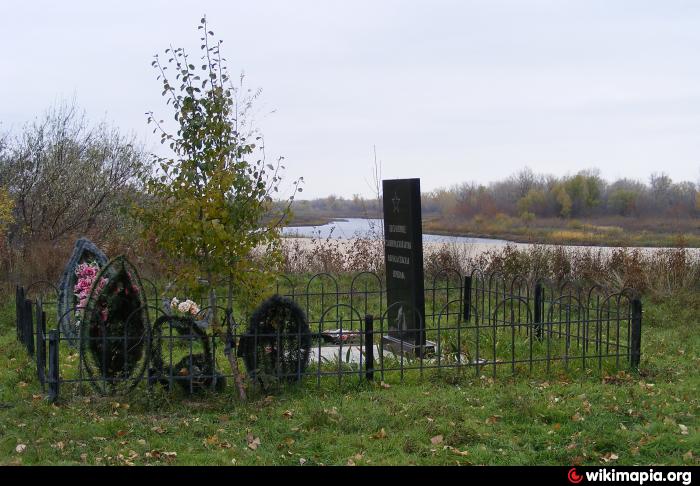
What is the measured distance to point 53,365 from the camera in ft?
20.7

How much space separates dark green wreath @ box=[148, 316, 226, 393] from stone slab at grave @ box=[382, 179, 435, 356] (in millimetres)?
2435

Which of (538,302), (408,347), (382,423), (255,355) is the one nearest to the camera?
(382,423)

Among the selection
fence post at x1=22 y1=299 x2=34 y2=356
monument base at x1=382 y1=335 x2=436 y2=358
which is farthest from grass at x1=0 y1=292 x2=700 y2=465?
monument base at x1=382 y1=335 x2=436 y2=358

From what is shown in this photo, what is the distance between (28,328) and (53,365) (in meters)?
2.08

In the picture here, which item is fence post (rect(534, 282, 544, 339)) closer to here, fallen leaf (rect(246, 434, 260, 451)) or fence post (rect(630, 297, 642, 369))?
fence post (rect(630, 297, 642, 369))

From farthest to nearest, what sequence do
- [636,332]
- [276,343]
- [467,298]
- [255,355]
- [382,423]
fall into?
1. [467,298]
2. [636,332]
3. [276,343]
4. [255,355]
5. [382,423]

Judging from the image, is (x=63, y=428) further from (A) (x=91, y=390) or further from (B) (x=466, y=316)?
(B) (x=466, y=316)

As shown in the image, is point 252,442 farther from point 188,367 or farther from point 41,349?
point 41,349

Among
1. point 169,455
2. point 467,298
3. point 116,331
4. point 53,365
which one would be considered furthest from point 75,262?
point 467,298

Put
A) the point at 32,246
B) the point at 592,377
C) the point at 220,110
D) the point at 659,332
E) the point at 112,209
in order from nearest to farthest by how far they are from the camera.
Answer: the point at 220,110 → the point at 592,377 → the point at 659,332 → the point at 32,246 → the point at 112,209

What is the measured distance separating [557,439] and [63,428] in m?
3.67

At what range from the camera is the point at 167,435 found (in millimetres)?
5527

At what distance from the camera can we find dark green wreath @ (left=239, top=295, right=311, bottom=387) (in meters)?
6.69
